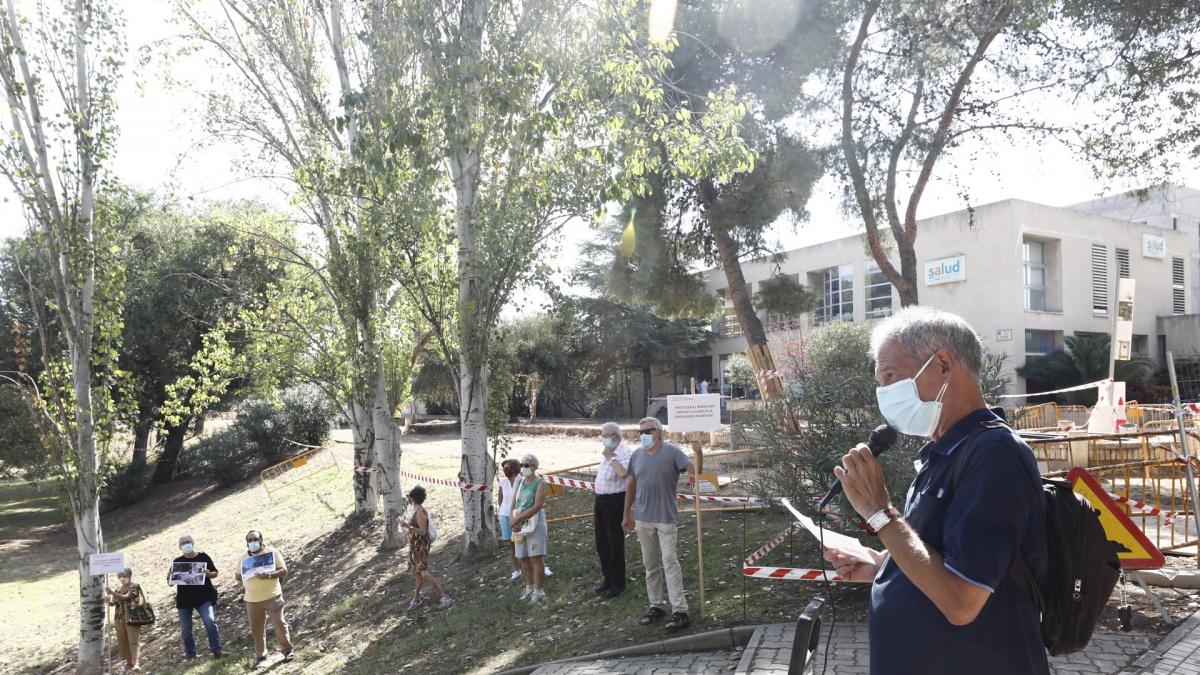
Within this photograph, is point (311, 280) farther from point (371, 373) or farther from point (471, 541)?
point (471, 541)

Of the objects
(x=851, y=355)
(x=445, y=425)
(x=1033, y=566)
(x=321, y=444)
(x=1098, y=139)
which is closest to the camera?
(x=1033, y=566)

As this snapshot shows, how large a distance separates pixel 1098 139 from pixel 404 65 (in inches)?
409

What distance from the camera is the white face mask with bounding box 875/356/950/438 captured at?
239cm

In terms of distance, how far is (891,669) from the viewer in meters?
2.28

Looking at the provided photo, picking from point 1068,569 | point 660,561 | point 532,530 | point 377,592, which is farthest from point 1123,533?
point 377,592

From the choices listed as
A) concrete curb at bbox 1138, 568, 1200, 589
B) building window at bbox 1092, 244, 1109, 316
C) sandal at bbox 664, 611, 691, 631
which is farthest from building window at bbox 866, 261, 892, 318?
sandal at bbox 664, 611, 691, 631

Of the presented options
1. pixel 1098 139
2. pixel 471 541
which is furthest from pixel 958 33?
pixel 471 541

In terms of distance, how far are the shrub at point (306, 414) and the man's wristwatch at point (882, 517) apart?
2873 centimetres

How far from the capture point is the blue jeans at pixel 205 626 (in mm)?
11453

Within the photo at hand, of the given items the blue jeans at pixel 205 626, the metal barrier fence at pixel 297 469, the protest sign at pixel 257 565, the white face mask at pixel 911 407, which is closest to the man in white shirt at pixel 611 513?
the protest sign at pixel 257 565

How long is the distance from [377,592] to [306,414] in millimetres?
18307

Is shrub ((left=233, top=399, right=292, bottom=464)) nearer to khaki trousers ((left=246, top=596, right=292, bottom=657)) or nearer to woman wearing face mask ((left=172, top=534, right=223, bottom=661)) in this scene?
woman wearing face mask ((left=172, top=534, right=223, bottom=661))

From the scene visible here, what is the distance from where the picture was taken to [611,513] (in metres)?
9.30

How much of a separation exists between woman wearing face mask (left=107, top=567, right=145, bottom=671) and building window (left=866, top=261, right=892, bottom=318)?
1232 inches
